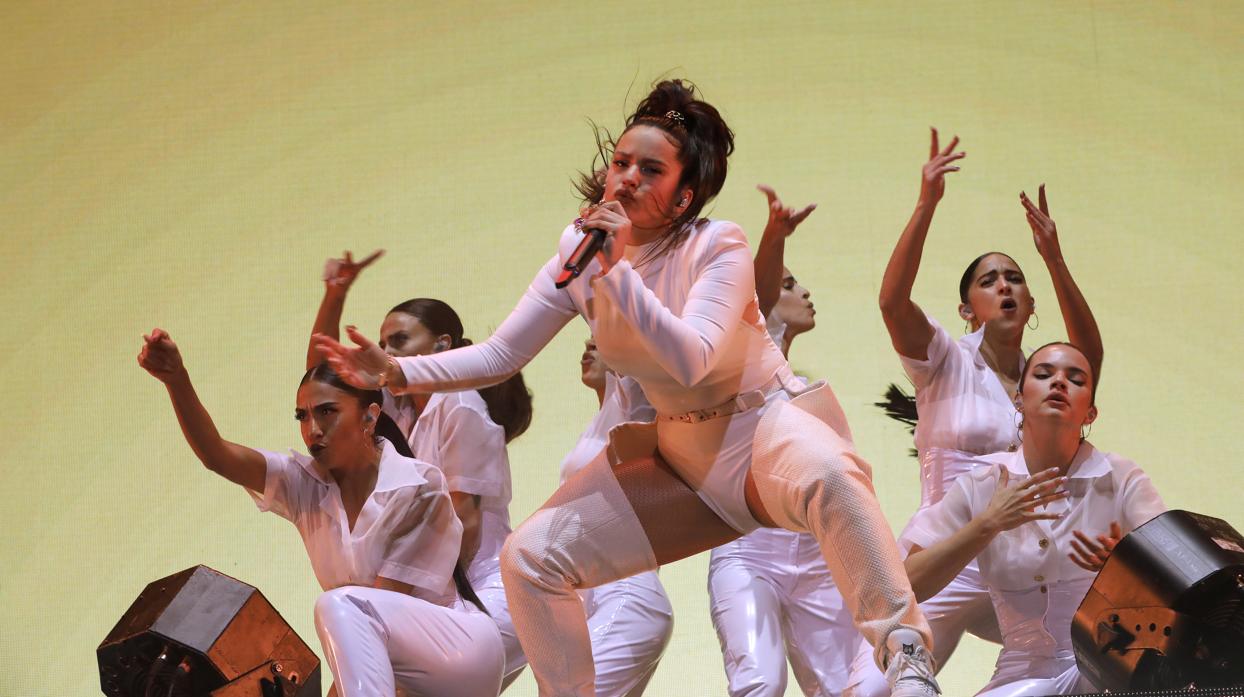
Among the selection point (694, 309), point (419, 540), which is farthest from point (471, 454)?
point (694, 309)

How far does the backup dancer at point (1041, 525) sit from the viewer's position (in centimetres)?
275

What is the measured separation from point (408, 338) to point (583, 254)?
1562mm

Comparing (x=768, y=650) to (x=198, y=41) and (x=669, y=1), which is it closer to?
(x=669, y=1)

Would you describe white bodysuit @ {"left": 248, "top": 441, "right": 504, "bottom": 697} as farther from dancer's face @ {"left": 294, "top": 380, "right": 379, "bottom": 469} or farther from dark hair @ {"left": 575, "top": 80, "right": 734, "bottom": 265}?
dark hair @ {"left": 575, "top": 80, "right": 734, "bottom": 265}

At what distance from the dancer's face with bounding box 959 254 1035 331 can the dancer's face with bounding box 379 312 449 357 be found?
1.33 metres

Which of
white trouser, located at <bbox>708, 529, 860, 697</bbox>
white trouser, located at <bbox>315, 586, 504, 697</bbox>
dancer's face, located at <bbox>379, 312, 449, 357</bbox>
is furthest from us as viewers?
dancer's face, located at <bbox>379, 312, 449, 357</bbox>

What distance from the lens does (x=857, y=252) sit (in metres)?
4.44

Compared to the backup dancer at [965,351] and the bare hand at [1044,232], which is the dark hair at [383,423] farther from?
the bare hand at [1044,232]

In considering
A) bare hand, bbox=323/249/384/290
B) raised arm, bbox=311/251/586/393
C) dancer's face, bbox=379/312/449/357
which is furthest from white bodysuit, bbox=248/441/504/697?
raised arm, bbox=311/251/586/393

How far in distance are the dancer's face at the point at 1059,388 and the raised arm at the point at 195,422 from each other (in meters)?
1.62

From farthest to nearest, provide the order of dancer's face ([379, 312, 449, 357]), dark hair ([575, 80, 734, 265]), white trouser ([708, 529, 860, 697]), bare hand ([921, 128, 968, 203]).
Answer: dancer's face ([379, 312, 449, 357])
bare hand ([921, 128, 968, 203])
white trouser ([708, 529, 860, 697])
dark hair ([575, 80, 734, 265])

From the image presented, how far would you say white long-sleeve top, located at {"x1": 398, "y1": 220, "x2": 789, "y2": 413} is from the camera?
6.79 feet

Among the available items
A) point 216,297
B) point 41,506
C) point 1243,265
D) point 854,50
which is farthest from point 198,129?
point 1243,265

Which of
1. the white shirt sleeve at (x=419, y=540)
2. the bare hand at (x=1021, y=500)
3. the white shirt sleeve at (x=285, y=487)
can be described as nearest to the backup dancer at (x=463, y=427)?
the white shirt sleeve at (x=419, y=540)
